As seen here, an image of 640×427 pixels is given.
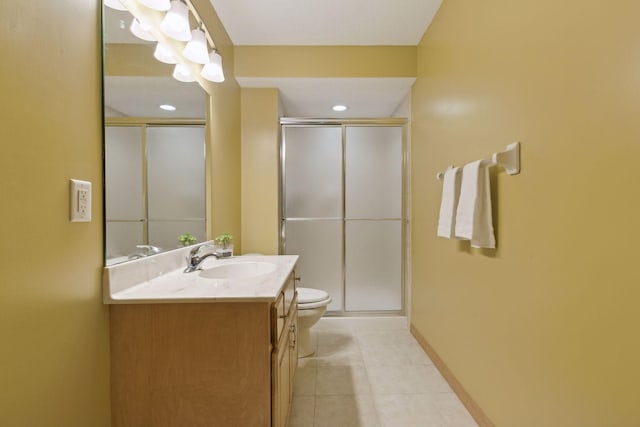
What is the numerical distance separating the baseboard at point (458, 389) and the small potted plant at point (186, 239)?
5.77 ft

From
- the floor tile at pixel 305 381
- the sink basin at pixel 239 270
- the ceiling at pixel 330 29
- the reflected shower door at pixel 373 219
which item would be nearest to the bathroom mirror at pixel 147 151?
the sink basin at pixel 239 270

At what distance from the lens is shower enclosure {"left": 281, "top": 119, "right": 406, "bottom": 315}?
2963 millimetres

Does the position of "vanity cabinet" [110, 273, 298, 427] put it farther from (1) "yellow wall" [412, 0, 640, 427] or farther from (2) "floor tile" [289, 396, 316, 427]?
(1) "yellow wall" [412, 0, 640, 427]

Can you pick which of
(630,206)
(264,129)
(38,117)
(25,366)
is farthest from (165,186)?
(630,206)

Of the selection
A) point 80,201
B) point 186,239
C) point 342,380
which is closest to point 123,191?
point 80,201

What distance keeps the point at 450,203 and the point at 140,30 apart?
5.50ft

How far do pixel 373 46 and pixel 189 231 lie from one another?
2134mm

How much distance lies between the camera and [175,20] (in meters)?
1.39

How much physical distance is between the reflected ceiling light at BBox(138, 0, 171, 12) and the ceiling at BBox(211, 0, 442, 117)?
0.88 metres

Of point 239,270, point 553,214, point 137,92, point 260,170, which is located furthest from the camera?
point 260,170

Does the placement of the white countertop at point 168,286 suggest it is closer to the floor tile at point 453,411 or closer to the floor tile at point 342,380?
the floor tile at point 342,380

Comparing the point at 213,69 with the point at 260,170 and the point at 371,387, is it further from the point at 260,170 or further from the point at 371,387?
the point at 371,387

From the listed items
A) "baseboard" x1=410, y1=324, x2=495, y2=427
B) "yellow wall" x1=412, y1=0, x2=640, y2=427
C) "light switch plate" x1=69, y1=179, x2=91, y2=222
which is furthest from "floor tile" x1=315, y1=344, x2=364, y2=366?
"light switch plate" x1=69, y1=179, x2=91, y2=222

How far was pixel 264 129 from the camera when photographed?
9.05ft
